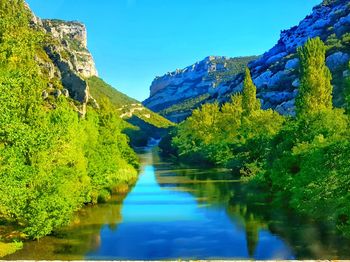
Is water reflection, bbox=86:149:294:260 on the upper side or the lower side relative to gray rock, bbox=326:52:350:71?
lower

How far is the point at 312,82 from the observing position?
88.2m

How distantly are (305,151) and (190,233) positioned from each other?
1839cm

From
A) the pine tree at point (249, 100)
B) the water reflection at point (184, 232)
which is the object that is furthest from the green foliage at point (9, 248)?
the pine tree at point (249, 100)

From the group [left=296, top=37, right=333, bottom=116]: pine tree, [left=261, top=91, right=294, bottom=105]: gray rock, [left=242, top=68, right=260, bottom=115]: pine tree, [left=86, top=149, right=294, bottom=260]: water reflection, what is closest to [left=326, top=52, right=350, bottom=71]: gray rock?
[left=261, top=91, right=294, bottom=105]: gray rock

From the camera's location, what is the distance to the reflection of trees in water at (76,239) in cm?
4169

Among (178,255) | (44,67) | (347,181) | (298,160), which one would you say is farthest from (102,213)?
(44,67)

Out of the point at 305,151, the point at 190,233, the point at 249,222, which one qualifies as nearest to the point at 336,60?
the point at 305,151

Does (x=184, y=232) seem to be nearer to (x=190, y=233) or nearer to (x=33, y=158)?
(x=190, y=233)

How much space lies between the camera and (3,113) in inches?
1470

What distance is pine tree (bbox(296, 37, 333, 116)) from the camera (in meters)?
88.1

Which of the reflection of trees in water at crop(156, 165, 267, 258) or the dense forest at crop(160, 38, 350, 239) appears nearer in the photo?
the dense forest at crop(160, 38, 350, 239)

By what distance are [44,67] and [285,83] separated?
9730 cm

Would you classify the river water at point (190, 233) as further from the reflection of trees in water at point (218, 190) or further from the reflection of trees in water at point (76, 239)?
the reflection of trees in water at point (218, 190)

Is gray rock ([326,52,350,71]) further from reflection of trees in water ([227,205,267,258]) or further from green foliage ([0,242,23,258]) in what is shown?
green foliage ([0,242,23,258])
